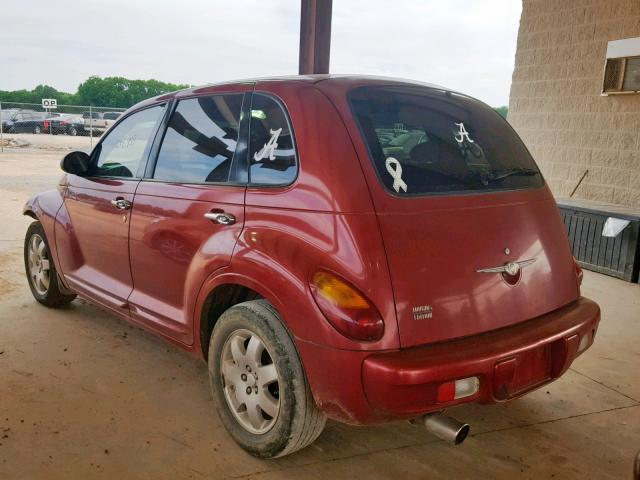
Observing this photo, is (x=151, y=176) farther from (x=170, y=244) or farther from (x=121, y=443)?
(x=121, y=443)

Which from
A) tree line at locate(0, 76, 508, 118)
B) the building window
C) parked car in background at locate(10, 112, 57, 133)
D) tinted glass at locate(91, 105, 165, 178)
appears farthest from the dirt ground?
tree line at locate(0, 76, 508, 118)

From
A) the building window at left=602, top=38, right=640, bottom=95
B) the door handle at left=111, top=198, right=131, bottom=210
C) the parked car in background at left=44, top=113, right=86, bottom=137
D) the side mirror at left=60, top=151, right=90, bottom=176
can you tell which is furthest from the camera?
the parked car in background at left=44, top=113, right=86, bottom=137

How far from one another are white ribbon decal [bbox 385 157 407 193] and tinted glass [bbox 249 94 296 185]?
38 centimetres

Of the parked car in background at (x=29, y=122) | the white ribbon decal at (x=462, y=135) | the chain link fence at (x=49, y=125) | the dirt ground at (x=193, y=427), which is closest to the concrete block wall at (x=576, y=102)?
the dirt ground at (x=193, y=427)

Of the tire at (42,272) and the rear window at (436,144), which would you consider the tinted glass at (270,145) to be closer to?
the rear window at (436,144)

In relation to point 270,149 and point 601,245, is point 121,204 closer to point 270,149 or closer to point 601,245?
point 270,149

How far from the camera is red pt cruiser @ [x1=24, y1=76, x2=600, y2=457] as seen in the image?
6.86 ft

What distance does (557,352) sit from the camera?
2.38 meters

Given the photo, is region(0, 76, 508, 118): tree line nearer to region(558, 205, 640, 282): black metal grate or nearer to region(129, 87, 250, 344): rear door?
region(558, 205, 640, 282): black metal grate

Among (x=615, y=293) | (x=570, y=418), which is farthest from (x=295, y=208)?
(x=615, y=293)

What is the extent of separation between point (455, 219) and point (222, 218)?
3.26ft

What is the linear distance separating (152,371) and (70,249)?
1.03m

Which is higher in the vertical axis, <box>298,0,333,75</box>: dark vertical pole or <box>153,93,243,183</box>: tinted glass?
<box>298,0,333,75</box>: dark vertical pole

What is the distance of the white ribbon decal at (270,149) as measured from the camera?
2502 mm
